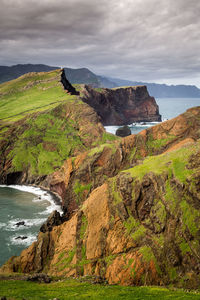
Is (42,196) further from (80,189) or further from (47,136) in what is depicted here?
(47,136)

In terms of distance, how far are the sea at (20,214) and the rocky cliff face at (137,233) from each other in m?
18.6

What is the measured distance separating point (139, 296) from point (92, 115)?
6123 inches

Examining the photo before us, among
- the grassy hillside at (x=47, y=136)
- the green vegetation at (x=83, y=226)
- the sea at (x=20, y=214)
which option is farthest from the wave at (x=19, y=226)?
the grassy hillside at (x=47, y=136)

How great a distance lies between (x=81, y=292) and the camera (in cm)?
2630

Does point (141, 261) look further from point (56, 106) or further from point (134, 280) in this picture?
point (56, 106)

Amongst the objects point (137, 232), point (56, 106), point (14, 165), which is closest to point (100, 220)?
point (137, 232)

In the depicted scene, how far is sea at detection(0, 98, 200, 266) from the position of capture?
6378cm

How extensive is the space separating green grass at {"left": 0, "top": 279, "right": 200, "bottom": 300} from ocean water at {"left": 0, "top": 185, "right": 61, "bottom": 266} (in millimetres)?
32772

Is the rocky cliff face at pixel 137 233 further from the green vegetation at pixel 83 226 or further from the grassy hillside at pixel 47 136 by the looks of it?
the grassy hillside at pixel 47 136

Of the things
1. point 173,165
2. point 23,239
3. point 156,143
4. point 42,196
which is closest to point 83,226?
point 173,165

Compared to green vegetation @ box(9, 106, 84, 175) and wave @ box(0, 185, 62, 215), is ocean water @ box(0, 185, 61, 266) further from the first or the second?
green vegetation @ box(9, 106, 84, 175)

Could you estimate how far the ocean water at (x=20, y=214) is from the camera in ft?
209

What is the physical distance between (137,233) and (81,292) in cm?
1596

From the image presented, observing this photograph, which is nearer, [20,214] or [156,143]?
[156,143]
